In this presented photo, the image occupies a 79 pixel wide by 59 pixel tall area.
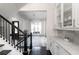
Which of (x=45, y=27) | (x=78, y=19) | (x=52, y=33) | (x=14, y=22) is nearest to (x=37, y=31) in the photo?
(x=45, y=27)

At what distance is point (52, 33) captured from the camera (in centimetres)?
211

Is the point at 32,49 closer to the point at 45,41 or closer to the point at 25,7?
the point at 45,41

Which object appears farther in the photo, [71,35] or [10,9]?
[71,35]

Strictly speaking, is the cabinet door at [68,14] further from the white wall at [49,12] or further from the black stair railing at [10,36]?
the black stair railing at [10,36]

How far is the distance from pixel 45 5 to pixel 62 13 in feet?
2.77

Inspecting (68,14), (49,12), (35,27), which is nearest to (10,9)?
(35,27)

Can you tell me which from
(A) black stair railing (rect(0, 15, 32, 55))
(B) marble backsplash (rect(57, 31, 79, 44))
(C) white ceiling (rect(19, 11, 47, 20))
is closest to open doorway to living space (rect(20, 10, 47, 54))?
(C) white ceiling (rect(19, 11, 47, 20))

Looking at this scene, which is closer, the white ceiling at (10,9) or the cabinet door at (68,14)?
the white ceiling at (10,9)

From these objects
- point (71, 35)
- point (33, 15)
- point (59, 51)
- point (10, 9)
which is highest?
point (10, 9)

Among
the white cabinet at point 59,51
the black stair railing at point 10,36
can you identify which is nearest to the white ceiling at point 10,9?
the black stair railing at point 10,36

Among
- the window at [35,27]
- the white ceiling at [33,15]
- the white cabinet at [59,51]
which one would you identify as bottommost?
the white cabinet at [59,51]

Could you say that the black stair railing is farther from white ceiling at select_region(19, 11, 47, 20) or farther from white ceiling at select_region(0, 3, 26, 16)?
white ceiling at select_region(19, 11, 47, 20)

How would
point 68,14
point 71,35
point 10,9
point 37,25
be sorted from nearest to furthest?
point 10,9
point 37,25
point 68,14
point 71,35

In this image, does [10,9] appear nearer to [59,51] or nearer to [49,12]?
[49,12]
